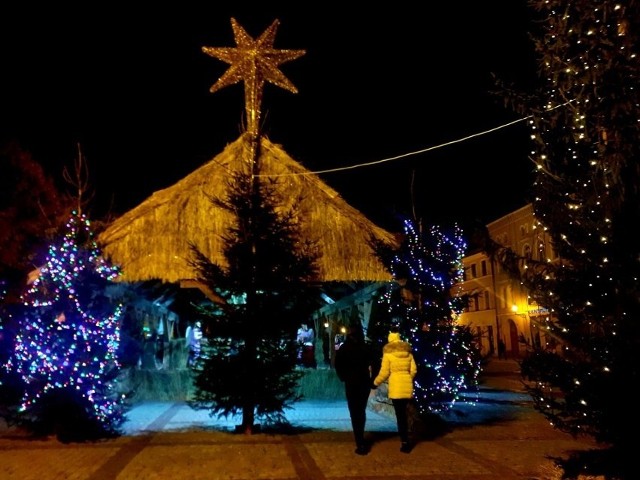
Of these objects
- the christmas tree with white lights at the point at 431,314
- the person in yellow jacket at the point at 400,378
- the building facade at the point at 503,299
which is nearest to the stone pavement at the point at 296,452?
the person in yellow jacket at the point at 400,378

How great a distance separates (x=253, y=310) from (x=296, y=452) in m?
2.55

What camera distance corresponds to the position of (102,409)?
9859 millimetres

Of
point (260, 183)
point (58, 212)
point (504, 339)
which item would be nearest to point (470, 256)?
point (504, 339)

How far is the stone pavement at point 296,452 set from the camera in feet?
24.5

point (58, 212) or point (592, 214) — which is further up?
point (58, 212)

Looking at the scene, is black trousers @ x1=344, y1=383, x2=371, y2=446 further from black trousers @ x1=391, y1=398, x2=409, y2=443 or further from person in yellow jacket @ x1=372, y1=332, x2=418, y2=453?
black trousers @ x1=391, y1=398, x2=409, y2=443

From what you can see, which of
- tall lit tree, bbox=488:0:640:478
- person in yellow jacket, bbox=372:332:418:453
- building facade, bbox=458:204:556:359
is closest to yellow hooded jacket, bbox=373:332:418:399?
person in yellow jacket, bbox=372:332:418:453

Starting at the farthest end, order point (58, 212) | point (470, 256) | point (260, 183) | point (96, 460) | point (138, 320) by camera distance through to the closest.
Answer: point (470, 256) → point (58, 212) → point (138, 320) → point (260, 183) → point (96, 460)

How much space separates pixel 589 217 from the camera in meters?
5.65

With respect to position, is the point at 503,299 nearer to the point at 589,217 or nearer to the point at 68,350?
the point at 68,350

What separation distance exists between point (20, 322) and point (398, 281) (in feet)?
21.1

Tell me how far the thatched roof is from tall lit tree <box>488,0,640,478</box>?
18.4ft

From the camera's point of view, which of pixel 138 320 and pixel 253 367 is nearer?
pixel 253 367

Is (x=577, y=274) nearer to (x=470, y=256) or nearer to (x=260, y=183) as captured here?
(x=260, y=183)
